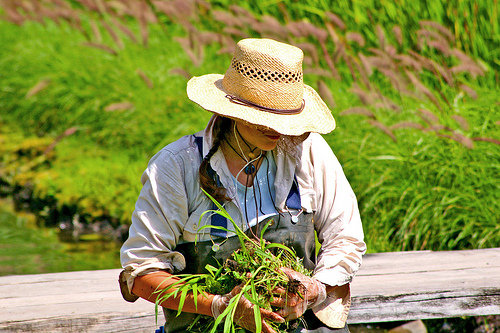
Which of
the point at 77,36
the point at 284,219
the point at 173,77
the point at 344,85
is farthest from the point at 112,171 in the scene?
the point at 284,219

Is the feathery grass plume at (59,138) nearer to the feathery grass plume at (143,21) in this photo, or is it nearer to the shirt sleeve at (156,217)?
the feathery grass plume at (143,21)

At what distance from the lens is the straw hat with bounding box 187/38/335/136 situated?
7.01 ft

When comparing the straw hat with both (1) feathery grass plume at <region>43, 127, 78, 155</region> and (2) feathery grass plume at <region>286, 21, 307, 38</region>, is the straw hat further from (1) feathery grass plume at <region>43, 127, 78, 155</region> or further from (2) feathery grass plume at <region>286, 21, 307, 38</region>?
(1) feathery grass plume at <region>43, 127, 78, 155</region>

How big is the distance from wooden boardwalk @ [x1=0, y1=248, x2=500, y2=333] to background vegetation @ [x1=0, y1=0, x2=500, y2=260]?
0.59 m

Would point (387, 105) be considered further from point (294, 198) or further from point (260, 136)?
point (260, 136)

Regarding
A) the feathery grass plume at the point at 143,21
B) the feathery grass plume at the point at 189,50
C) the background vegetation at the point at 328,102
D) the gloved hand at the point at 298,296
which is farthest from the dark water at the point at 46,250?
the gloved hand at the point at 298,296

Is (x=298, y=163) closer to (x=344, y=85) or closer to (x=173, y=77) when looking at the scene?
(x=344, y=85)


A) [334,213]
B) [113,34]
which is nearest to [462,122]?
[334,213]

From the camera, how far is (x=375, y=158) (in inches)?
171

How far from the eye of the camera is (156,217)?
7.40 ft

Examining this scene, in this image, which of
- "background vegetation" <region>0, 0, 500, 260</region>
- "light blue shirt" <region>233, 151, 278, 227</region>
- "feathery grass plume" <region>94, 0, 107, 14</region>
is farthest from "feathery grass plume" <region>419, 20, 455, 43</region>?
"feathery grass plume" <region>94, 0, 107, 14</region>

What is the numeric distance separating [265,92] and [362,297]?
139cm

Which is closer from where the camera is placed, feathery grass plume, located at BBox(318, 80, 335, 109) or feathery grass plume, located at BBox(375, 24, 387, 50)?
feathery grass plume, located at BBox(318, 80, 335, 109)

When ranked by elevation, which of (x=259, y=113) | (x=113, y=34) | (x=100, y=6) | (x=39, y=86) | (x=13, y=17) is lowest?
(x=13, y=17)
